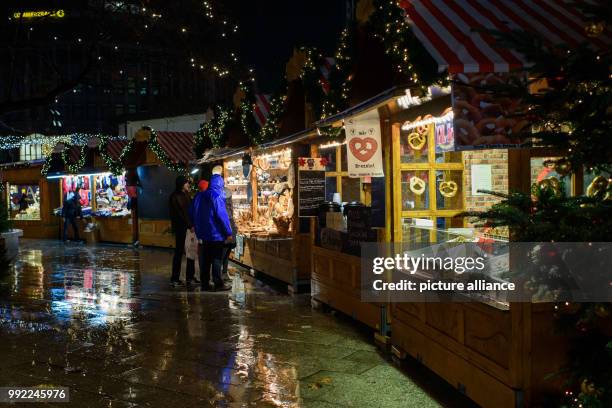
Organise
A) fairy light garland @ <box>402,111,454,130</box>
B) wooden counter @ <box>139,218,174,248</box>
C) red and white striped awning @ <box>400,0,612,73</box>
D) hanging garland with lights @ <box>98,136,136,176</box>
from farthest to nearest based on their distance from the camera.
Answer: hanging garland with lights @ <box>98,136,136,176</box>, wooden counter @ <box>139,218,174,248</box>, fairy light garland @ <box>402,111,454,130</box>, red and white striped awning @ <box>400,0,612,73</box>

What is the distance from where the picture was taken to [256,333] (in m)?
7.88

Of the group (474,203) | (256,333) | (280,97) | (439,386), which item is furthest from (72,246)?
(439,386)

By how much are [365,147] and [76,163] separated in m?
19.1

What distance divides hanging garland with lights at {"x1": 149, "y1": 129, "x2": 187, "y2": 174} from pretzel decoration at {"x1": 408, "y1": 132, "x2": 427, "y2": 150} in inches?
492

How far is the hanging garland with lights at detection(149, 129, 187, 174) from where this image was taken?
Result: 19.1m

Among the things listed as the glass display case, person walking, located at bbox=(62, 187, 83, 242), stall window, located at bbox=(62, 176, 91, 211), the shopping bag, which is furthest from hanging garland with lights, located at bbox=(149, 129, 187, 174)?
the shopping bag

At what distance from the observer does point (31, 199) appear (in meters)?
28.0

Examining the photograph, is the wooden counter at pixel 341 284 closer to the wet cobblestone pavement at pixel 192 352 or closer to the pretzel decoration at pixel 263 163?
the wet cobblestone pavement at pixel 192 352

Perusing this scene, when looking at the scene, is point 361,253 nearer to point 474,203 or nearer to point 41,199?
point 474,203

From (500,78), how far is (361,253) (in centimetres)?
317

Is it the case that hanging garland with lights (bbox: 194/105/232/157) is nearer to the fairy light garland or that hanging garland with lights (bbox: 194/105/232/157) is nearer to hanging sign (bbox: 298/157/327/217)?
hanging sign (bbox: 298/157/327/217)

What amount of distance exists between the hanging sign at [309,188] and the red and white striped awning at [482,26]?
471cm

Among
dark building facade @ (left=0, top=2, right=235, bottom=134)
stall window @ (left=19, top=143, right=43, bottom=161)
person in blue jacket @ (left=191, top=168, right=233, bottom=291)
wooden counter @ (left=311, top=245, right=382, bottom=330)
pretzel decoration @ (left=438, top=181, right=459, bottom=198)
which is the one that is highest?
dark building facade @ (left=0, top=2, right=235, bottom=134)

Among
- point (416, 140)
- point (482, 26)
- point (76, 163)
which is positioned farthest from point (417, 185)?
point (76, 163)
